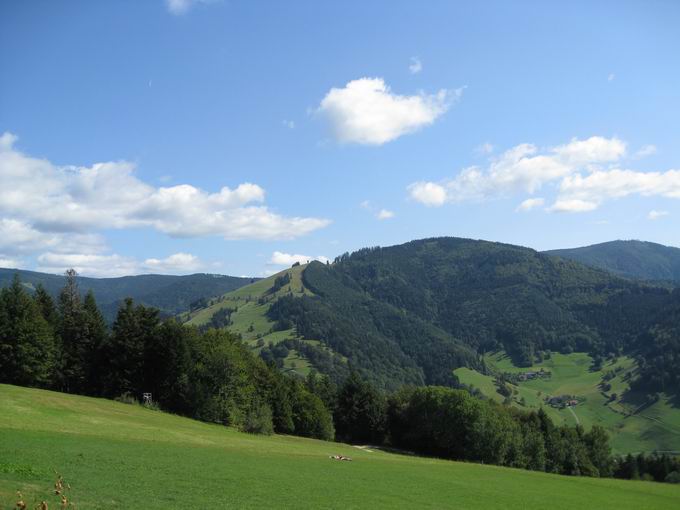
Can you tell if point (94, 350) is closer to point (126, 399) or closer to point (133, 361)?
point (133, 361)

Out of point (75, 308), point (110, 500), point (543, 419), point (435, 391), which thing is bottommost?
point (543, 419)

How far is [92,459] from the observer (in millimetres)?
29234

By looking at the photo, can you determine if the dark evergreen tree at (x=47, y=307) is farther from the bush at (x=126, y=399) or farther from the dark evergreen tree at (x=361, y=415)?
the dark evergreen tree at (x=361, y=415)

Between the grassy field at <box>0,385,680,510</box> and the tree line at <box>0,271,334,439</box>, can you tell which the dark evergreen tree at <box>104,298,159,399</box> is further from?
the grassy field at <box>0,385,680,510</box>

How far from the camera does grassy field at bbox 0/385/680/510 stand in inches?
929

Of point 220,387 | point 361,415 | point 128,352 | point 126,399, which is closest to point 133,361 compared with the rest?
point 128,352

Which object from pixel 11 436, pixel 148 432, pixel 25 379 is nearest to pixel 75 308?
pixel 25 379

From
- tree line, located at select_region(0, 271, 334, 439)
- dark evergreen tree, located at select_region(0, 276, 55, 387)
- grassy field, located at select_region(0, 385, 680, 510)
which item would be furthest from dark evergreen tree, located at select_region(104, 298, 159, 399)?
grassy field, located at select_region(0, 385, 680, 510)

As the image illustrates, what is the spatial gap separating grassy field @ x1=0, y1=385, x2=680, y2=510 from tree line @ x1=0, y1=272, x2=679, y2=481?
56.2ft

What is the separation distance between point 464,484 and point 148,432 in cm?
2802

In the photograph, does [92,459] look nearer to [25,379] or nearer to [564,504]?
→ [564,504]

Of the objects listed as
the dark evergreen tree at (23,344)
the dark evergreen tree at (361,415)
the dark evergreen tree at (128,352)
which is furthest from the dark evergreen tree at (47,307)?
the dark evergreen tree at (361,415)

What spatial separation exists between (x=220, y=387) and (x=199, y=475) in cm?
4508

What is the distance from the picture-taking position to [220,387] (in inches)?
2881
